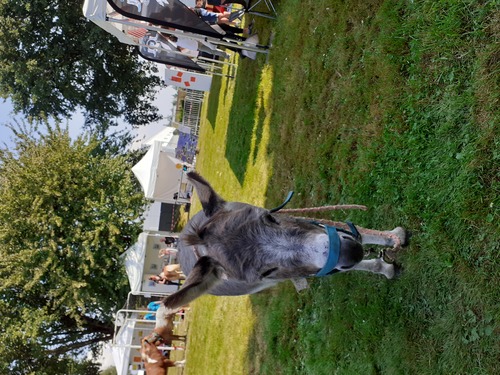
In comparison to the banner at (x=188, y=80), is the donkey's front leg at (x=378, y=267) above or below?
below

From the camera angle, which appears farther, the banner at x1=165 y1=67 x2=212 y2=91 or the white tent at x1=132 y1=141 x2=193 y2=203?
the white tent at x1=132 y1=141 x2=193 y2=203

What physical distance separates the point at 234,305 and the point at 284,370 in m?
3.20

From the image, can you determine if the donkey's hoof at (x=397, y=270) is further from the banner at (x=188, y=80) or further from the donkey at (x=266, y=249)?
the banner at (x=188, y=80)

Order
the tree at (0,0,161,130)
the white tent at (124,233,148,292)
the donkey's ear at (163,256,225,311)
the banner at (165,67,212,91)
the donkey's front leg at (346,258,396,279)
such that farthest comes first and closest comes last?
the tree at (0,0,161,130) < the white tent at (124,233,148,292) < the banner at (165,67,212,91) < the donkey's front leg at (346,258,396,279) < the donkey's ear at (163,256,225,311)

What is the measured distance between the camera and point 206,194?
4859mm

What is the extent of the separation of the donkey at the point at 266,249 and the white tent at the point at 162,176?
1564 centimetres

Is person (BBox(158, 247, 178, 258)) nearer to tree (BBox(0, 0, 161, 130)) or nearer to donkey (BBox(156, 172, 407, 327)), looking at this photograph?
tree (BBox(0, 0, 161, 130))

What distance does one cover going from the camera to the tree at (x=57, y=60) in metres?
22.5

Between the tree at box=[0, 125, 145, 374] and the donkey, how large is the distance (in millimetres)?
11999

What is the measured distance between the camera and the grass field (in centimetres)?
387

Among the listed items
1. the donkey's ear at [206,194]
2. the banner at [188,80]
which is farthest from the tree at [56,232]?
the donkey's ear at [206,194]

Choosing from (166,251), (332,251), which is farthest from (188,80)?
(332,251)

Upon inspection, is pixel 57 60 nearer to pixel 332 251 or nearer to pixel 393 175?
pixel 393 175

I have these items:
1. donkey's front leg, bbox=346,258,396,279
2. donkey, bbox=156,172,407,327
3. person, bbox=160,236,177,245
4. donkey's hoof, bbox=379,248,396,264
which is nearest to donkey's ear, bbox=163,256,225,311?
donkey, bbox=156,172,407,327
